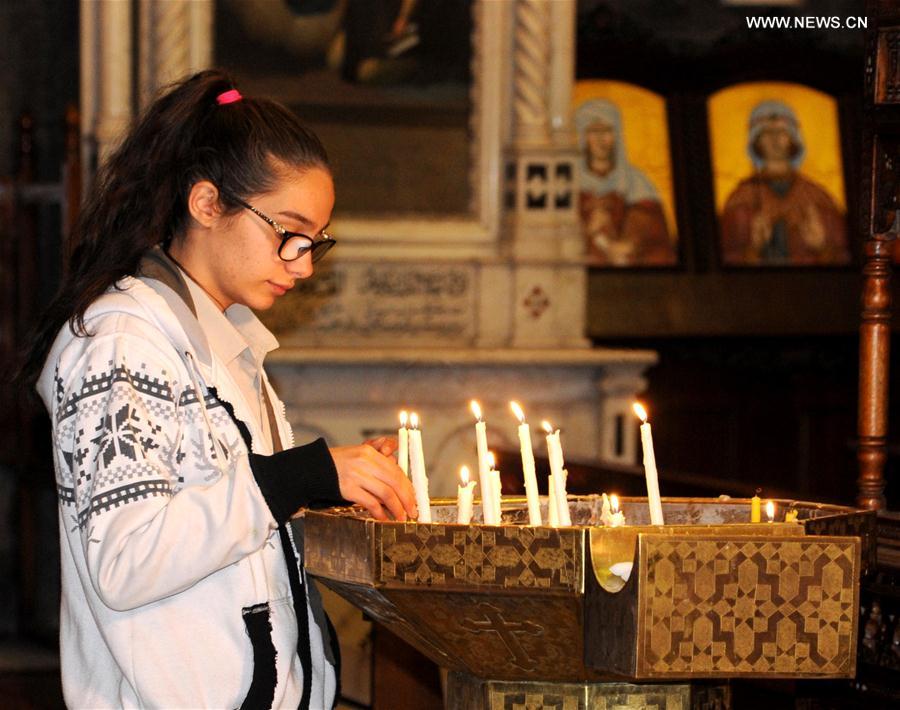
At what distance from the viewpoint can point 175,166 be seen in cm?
205

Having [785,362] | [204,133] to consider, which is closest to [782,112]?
[785,362]

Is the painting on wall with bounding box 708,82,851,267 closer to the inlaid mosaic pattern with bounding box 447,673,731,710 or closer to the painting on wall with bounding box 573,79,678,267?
the painting on wall with bounding box 573,79,678,267

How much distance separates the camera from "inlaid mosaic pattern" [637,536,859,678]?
1545mm

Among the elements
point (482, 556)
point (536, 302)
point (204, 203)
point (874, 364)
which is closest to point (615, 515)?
point (482, 556)

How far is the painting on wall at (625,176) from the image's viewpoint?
7949 mm

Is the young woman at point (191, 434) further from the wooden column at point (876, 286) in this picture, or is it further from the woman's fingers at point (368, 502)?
the wooden column at point (876, 286)

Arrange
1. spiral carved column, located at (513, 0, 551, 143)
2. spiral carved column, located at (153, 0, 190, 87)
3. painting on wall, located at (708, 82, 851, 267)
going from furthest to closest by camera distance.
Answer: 1. painting on wall, located at (708, 82, 851, 267)
2. spiral carved column, located at (513, 0, 551, 143)
3. spiral carved column, located at (153, 0, 190, 87)

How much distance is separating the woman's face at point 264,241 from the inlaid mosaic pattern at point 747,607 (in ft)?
2.30

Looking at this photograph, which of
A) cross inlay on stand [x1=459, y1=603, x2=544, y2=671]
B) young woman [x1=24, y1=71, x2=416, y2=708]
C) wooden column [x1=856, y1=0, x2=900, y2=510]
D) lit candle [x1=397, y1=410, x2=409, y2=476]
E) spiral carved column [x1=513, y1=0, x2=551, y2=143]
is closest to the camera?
cross inlay on stand [x1=459, y1=603, x2=544, y2=671]

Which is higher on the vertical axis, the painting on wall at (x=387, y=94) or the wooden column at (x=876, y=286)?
the painting on wall at (x=387, y=94)

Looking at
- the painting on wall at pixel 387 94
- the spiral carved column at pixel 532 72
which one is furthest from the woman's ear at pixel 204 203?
the spiral carved column at pixel 532 72

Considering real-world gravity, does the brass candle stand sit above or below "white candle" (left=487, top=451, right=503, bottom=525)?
below

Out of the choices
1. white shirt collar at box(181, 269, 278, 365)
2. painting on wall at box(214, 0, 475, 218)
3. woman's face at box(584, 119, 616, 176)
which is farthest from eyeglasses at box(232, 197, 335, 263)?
woman's face at box(584, 119, 616, 176)

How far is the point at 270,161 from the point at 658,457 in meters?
6.25
